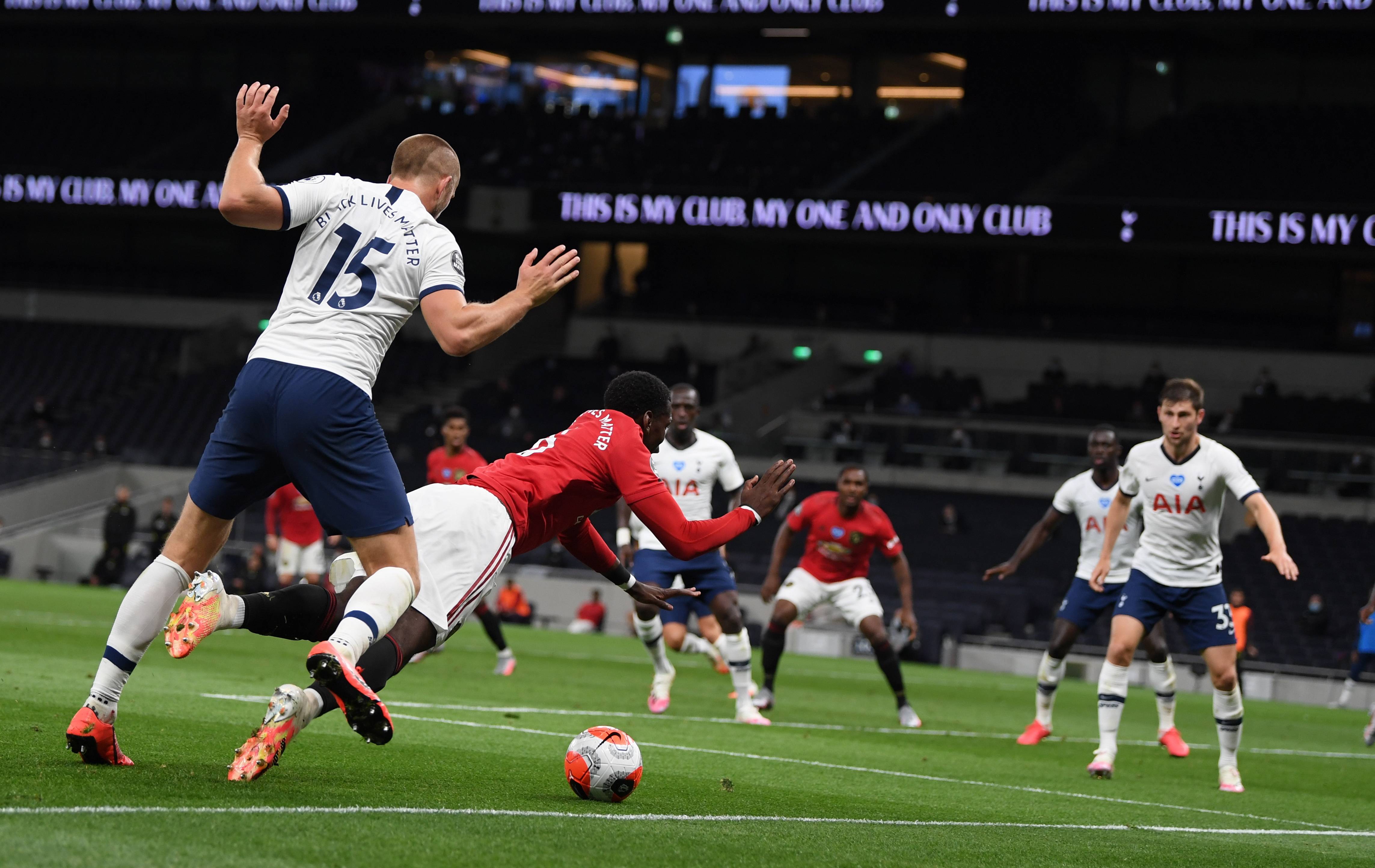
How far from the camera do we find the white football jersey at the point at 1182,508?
9703 mm

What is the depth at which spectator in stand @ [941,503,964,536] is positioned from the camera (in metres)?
29.4

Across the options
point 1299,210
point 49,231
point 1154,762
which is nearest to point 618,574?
point 1154,762

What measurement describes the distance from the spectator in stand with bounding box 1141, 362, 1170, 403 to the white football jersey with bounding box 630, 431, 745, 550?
20.4m

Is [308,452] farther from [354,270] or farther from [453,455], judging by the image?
[453,455]

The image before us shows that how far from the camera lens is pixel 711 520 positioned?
6.62m

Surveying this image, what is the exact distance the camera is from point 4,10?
3594cm

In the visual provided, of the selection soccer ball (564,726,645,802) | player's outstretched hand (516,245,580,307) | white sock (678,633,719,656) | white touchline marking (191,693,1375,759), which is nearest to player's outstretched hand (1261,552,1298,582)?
soccer ball (564,726,645,802)

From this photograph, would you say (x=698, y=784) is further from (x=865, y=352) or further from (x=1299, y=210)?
(x=865, y=352)

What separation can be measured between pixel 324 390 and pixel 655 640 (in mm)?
7751

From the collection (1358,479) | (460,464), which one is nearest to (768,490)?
(460,464)

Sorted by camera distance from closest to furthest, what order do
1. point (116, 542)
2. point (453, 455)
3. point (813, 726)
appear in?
point (813, 726) → point (453, 455) → point (116, 542)

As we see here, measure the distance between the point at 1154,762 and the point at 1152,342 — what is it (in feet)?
81.3

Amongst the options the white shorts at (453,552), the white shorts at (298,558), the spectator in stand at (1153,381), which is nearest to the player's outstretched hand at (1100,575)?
the white shorts at (453,552)

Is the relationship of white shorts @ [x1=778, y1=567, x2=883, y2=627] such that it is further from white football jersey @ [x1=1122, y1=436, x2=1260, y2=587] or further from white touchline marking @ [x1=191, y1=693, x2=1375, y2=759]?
white football jersey @ [x1=1122, y1=436, x2=1260, y2=587]
